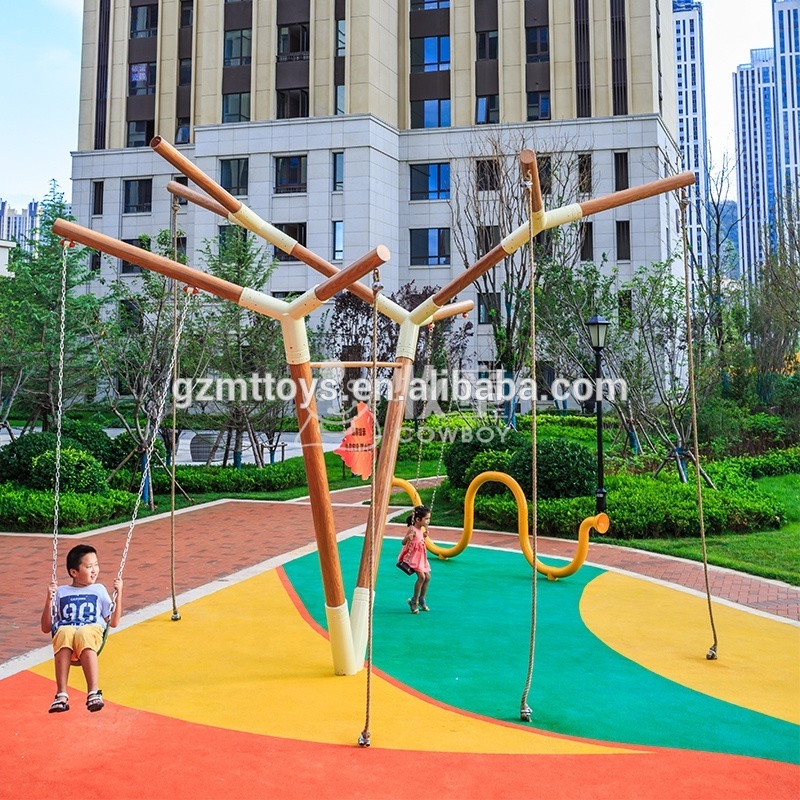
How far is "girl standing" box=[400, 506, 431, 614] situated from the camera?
9.00m

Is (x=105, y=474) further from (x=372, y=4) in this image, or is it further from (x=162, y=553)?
(x=372, y=4)

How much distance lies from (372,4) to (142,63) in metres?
11.9

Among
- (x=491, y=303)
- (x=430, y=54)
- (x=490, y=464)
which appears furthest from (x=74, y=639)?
(x=430, y=54)

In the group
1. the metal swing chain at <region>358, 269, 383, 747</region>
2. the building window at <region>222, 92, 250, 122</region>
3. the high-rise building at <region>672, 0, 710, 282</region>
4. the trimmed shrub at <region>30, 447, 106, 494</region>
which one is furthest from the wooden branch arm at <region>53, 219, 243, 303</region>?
the high-rise building at <region>672, 0, 710, 282</region>

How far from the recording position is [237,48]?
36.2 m

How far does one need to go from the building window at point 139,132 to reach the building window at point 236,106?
449cm

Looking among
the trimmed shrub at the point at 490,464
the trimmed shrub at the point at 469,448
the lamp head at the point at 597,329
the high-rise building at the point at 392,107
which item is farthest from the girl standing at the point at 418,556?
the high-rise building at the point at 392,107

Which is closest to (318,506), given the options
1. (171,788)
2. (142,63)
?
(171,788)

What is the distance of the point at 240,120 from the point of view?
36.1 meters

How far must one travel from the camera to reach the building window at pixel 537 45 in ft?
117

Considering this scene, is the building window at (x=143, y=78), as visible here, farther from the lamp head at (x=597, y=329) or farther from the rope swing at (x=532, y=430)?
the rope swing at (x=532, y=430)

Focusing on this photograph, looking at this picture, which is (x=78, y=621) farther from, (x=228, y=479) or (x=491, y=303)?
(x=491, y=303)

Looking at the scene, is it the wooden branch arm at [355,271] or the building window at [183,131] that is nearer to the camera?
the wooden branch arm at [355,271]

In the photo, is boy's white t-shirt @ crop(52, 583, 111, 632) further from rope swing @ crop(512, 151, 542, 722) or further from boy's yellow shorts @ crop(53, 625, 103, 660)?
rope swing @ crop(512, 151, 542, 722)
